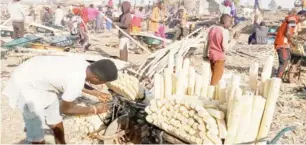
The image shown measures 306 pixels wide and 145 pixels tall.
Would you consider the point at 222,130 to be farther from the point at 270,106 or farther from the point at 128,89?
the point at 128,89

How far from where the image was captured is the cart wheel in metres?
4.16

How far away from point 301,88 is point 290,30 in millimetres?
1326

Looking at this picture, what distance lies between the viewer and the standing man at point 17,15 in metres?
11.2

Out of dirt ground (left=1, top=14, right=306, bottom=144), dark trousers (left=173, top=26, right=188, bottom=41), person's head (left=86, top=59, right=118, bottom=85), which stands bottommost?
dirt ground (left=1, top=14, right=306, bottom=144)

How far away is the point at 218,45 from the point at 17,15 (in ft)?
26.1

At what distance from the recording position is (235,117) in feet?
9.99

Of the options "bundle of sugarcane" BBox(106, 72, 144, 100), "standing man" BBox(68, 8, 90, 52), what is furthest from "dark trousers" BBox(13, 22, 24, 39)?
"bundle of sugarcane" BBox(106, 72, 144, 100)

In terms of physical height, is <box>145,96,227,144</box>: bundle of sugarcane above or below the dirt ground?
above

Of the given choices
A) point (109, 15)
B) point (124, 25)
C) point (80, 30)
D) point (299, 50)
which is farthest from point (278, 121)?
point (109, 15)

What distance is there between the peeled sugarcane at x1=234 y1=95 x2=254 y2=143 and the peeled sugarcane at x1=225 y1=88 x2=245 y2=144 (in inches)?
1.2

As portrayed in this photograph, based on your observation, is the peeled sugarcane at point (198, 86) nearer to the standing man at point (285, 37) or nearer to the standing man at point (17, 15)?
the standing man at point (285, 37)

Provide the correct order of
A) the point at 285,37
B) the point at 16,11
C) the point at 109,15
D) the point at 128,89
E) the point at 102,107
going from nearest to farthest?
the point at 102,107 → the point at 128,89 → the point at 285,37 → the point at 16,11 → the point at 109,15

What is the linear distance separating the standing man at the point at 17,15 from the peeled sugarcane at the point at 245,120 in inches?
393

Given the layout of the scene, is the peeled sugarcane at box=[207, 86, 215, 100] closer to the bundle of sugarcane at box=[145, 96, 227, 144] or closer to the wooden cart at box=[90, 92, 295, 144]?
the bundle of sugarcane at box=[145, 96, 227, 144]
